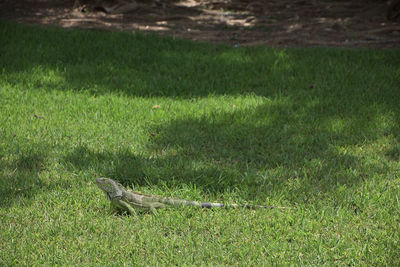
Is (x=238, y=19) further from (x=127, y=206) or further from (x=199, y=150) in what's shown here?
(x=127, y=206)

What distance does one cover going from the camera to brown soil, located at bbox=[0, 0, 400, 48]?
9.38 m

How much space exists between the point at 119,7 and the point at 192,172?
848cm

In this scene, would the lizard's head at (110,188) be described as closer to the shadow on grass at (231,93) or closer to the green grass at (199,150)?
the green grass at (199,150)

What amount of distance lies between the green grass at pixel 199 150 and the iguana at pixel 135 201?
9cm

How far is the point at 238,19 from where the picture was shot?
1169cm

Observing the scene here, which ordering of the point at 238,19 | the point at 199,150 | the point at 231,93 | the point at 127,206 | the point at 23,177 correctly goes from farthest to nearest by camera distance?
the point at 238,19 → the point at 231,93 → the point at 199,150 → the point at 23,177 → the point at 127,206

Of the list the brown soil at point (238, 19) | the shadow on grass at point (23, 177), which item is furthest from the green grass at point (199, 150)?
the brown soil at point (238, 19)

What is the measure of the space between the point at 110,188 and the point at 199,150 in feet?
4.47

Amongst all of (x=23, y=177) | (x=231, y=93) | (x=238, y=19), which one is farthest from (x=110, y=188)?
(x=238, y=19)

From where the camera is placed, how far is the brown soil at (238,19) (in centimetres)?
938

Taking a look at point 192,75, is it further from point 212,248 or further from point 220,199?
point 212,248

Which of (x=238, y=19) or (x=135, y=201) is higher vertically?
(x=238, y=19)

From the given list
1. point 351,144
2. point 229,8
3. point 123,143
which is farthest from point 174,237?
point 229,8

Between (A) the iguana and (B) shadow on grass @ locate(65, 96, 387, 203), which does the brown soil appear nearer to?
(B) shadow on grass @ locate(65, 96, 387, 203)
